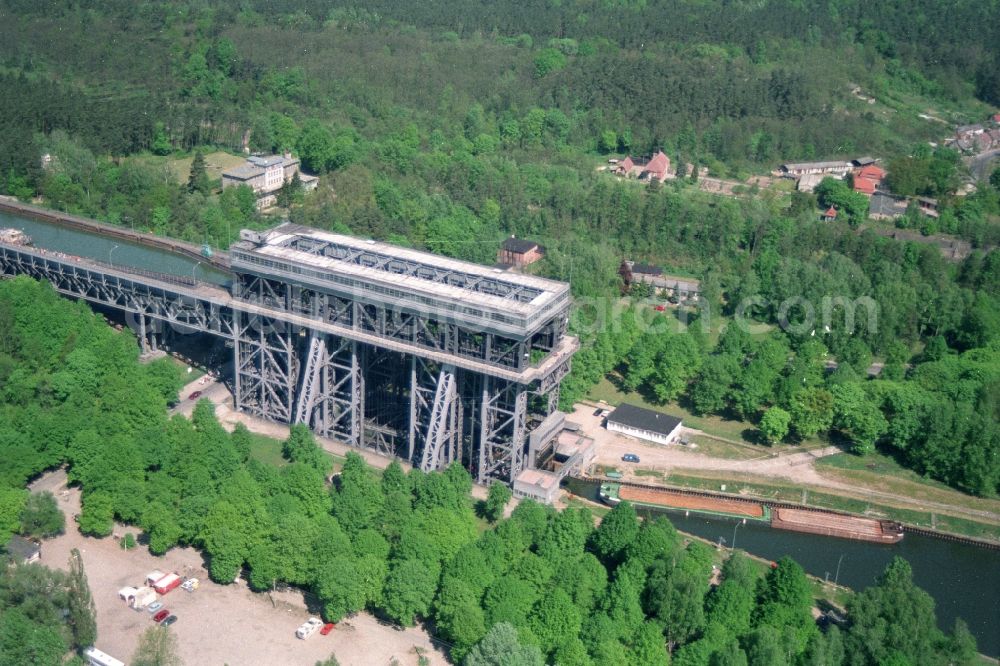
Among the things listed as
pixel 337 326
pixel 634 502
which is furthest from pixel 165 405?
pixel 634 502

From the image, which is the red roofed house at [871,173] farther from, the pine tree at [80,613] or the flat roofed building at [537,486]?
the pine tree at [80,613]

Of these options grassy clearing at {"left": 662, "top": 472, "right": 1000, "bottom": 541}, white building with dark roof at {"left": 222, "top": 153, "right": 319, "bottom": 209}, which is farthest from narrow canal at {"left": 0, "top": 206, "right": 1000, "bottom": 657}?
white building with dark roof at {"left": 222, "top": 153, "right": 319, "bottom": 209}

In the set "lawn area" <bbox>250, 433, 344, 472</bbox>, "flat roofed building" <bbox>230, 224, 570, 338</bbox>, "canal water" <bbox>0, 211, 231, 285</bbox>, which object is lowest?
"lawn area" <bbox>250, 433, 344, 472</bbox>

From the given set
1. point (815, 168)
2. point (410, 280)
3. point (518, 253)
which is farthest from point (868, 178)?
point (410, 280)

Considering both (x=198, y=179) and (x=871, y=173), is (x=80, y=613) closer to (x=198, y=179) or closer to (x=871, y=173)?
(x=198, y=179)

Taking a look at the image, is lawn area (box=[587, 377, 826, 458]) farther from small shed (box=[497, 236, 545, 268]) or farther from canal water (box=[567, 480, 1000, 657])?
small shed (box=[497, 236, 545, 268])

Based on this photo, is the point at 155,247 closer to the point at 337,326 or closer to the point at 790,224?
the point at 337,326

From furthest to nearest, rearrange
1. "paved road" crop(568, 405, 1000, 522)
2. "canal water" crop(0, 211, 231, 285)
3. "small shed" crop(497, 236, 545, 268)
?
"small shed" crop(497, 236, 545, 268) < "canal water" crop(0, 211, 231, 285) < "paved road" crop(568, 405, 1000, 522)
